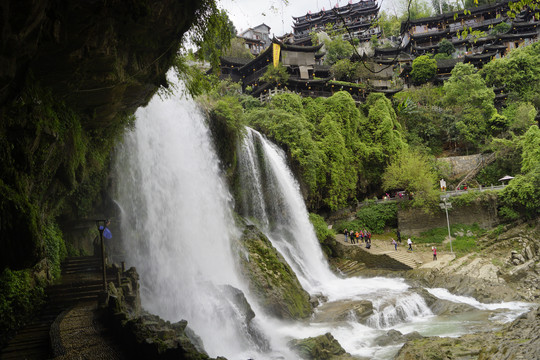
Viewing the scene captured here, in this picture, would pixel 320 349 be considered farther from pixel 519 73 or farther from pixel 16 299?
pixel 519 73

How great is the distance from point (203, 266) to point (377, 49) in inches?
1988

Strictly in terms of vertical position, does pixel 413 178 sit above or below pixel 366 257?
above

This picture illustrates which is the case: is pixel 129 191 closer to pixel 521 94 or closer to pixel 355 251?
A: pixel 355 251

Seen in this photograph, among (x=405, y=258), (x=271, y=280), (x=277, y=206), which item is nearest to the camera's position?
(x=271, y=280)

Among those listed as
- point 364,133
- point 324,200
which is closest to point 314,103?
point 364,133

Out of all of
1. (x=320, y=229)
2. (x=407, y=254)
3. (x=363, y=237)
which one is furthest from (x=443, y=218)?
(x=320, y=229)

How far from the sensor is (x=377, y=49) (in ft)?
187

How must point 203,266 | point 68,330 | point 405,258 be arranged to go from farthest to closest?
1. point 405,258
2. point 203,266
3. point 68,330

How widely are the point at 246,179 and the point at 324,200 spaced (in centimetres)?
911

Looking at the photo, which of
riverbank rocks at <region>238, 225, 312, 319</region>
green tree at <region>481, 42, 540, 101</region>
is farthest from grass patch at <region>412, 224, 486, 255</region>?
green tree at <region>481, 42, 540, 101</region>

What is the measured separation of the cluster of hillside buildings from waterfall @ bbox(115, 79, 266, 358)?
49.6 feet

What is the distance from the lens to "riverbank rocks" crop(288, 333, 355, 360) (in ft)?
38.3

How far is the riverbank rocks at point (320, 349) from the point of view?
11664 mm

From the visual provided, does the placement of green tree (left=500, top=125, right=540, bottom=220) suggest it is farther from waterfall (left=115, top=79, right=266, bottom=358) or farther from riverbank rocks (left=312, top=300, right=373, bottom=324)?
waterfall (left=115, top=79, right=266, bottom=358)
